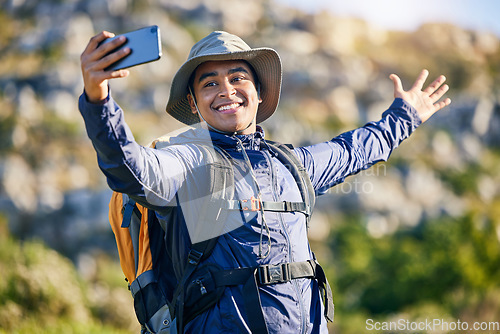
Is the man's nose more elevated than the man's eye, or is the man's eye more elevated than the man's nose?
the man's eye

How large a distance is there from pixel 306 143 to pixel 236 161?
23993mm

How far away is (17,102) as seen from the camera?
26031mm

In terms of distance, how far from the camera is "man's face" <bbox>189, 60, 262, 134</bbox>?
223 centimetres

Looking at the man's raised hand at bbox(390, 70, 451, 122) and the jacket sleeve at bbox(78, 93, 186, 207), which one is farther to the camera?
the man's raised hand at bbox(390, 70, 451, 122)

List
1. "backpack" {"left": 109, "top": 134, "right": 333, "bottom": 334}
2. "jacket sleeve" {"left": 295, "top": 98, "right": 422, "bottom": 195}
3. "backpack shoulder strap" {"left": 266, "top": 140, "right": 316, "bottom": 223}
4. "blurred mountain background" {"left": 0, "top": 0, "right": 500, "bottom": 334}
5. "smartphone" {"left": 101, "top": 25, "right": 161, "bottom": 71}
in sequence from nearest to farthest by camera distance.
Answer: "smartphone" {"left": 101, "top": 25, "right": 161, "bottom": 71}, "backpack" {"left": 109, "top": 134, "right": 333, "bottom": 334}, "backpack shoulder strap" {"left": 266, "top": 140, "right": 316, "bottom": 223}, "jacket sleeve" {"left": 295, "top": 98, "right": 422, "bottom": 195}, "blurred mountain background" {"left": 0, "top": 0, "right": 500, "bottom": 334}

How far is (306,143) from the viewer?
84.8 feet

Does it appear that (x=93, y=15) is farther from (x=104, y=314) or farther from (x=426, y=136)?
(x=104, y=314)

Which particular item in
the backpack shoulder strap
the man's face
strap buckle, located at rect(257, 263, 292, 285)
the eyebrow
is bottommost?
strap buckle, located at rect(257, 263, 292, 285)

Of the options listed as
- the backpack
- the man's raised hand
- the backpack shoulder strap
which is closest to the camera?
the backpack

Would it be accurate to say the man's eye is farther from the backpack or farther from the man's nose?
the backpack

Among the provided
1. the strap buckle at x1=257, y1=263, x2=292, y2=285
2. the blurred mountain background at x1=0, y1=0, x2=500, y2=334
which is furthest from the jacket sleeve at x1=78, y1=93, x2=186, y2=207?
the blurred mountain background at x1=0, y1=0, x2=500, y2=334

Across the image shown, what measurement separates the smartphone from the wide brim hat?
68cm

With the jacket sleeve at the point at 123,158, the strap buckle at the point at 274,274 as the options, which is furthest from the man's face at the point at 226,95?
the strap buckle at the point at 274,274

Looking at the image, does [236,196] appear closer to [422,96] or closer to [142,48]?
[142,48]
